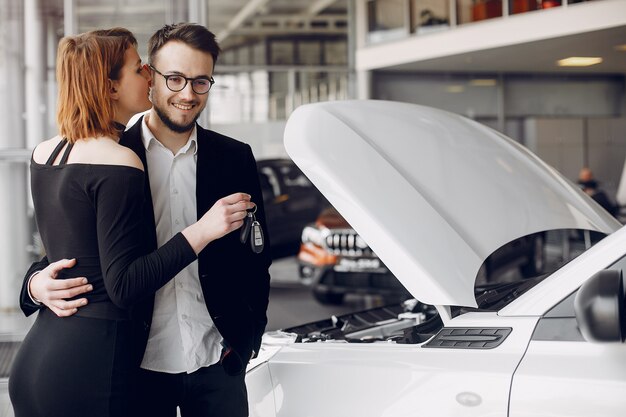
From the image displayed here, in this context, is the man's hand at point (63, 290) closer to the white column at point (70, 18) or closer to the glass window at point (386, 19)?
the white column at point (70, 18)

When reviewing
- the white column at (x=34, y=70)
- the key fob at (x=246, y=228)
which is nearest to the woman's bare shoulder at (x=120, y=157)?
the key fob at (x=246, y=228)

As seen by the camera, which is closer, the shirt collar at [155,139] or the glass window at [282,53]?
the shirt collar at [155,139]

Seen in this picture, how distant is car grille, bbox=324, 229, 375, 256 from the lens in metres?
9.98

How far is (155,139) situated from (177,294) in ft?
1.59

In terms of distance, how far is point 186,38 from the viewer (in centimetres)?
260

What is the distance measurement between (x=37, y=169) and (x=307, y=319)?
781 cm

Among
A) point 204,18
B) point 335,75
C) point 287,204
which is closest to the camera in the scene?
point 204,18

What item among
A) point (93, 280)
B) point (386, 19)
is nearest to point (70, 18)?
point (93, 280)

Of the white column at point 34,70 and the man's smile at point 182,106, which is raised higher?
the white column at point 34,70

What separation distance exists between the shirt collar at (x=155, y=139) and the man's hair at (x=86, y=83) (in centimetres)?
21

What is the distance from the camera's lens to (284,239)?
13312 millimetres

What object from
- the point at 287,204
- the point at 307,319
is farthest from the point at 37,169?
the point at 287,204

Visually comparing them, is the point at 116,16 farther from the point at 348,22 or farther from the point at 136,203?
the point at 348,22

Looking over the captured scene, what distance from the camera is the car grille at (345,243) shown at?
9.98m
